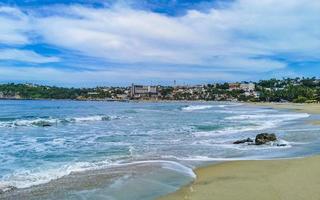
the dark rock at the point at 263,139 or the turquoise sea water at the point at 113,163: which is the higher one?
the dark rock at the point at 263,139

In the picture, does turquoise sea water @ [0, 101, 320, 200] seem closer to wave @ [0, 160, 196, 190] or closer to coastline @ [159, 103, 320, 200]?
wave @ [0, 160, 196, 190]

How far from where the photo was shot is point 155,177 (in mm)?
12375

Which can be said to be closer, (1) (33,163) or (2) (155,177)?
(2) (155,177)

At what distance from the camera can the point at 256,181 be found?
1132 cm

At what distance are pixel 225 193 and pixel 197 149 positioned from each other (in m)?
8.99

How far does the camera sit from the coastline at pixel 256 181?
962 centimetres

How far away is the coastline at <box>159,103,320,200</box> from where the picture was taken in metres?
9.62

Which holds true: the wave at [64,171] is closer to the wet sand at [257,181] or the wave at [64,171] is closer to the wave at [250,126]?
the wet sand at [257,181]

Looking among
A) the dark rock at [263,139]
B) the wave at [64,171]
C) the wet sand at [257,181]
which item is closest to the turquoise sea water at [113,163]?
the wave at [64,171]

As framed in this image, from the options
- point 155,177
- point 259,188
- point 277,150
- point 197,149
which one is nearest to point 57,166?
point 155,177

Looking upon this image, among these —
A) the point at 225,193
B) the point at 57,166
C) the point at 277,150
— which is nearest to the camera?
the point at 225,193

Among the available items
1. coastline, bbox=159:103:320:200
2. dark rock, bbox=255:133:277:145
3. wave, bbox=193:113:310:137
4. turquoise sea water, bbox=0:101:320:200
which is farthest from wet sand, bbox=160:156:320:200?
wave, bbox=193:113:310:137

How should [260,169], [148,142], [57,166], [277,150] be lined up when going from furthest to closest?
1. [148,142]
2. [277,150]
3. [57,166]
4. [260,169]

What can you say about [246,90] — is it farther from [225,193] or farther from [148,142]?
[225,193]
